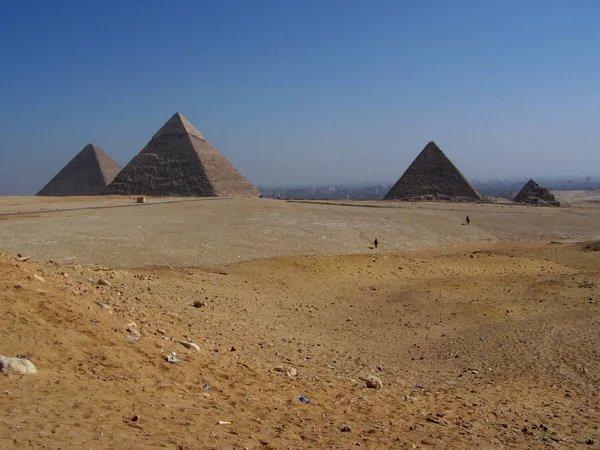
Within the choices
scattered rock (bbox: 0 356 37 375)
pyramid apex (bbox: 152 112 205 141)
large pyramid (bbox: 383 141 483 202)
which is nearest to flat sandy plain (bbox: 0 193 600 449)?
scattered rock (bbox: 0 356 37 375)

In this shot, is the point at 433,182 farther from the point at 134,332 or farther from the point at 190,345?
the point at 134,332

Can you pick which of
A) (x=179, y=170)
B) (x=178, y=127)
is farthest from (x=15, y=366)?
(x=178, y=127)

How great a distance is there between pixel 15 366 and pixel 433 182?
4774 cm

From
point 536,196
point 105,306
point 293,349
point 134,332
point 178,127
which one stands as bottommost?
point 293,349

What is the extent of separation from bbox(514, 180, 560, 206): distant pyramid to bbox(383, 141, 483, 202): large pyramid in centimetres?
509

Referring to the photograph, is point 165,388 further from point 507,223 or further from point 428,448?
point 507,223

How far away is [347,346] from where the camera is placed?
7641 millimetres

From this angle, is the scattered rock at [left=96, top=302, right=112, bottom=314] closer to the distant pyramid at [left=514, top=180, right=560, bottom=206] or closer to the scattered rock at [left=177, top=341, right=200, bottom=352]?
the scattered rock at [left=177, top=341, right=200, bottom=352]

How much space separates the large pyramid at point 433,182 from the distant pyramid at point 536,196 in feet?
16.7

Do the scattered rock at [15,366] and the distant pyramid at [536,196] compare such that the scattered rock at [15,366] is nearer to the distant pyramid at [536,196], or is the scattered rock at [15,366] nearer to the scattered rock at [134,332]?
the scattered rock at [134,332]

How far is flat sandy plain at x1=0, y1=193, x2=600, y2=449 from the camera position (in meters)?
4.15

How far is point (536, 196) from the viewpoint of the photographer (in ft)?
158

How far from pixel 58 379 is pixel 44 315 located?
4.67 feet

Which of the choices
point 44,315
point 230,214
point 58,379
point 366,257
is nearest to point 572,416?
point 58,379
